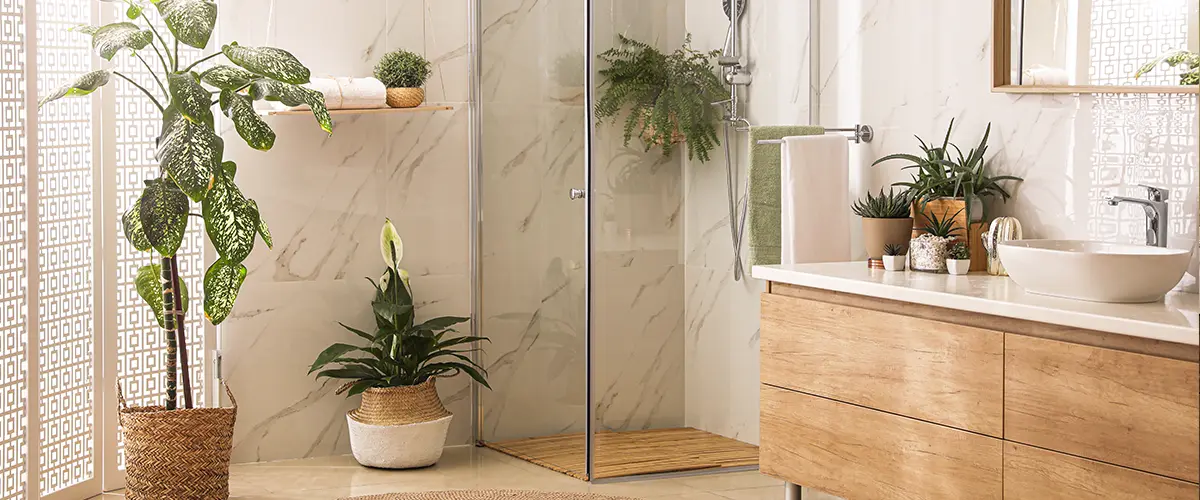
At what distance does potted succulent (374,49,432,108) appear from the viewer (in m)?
3.99

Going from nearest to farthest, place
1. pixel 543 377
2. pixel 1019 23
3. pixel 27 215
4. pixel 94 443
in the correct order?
pixel 1019 23
pixel 27 215
pixel 94 443
pixel 543 377

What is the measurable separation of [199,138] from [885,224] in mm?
1845

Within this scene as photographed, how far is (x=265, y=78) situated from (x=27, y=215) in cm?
76

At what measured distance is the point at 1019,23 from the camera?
3.10 metres

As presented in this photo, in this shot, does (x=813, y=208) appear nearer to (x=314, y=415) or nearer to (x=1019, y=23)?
(x=1019, y=23)

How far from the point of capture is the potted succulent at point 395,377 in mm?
3988

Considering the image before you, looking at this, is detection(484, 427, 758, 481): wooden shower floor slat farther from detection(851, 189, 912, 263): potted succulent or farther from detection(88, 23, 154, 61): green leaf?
detection(88, 23, 154, 61): green leaf

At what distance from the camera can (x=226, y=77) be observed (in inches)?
133

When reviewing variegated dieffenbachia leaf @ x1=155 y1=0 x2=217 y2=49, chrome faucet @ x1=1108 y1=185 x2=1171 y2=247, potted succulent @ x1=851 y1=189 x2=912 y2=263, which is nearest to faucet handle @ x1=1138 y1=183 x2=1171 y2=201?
chrome faucet @ x1=1108 y1=185 x2=1171 y2=247

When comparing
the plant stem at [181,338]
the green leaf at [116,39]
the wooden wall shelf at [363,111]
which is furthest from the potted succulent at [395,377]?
the green leaf at [116,39]

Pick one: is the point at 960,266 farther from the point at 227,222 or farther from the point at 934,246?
the point at 227,222

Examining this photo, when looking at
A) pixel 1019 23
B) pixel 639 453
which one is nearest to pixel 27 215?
pixel 639 453

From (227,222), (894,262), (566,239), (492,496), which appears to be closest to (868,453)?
(894,262)

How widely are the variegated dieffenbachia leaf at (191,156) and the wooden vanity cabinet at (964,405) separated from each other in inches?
59.8
